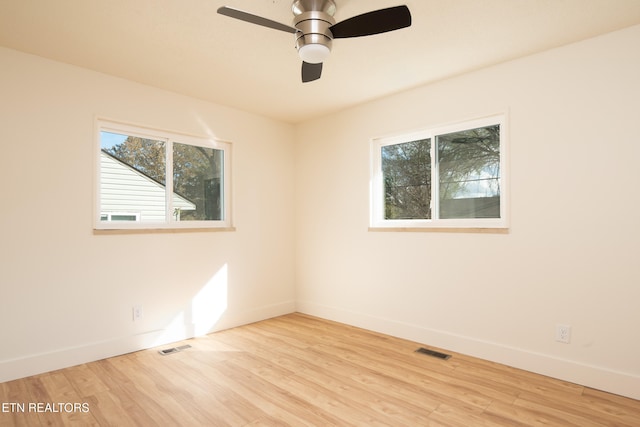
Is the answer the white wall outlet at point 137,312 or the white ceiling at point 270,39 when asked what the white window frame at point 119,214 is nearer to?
the white wall outlet at point 137,312

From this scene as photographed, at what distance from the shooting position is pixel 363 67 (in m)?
2.99

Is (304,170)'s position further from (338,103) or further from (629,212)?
(629,212)

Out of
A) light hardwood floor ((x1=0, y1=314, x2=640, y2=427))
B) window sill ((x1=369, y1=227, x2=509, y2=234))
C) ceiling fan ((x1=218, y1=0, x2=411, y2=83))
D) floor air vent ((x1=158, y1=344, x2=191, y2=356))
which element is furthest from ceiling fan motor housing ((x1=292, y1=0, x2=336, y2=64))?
floor air vent ((x1=158, y1=344, x2=191, y2=356))

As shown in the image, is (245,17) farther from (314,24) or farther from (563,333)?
(563,333)

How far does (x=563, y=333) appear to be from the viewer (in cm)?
262

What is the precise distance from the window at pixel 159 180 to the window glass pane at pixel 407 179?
1786 mm

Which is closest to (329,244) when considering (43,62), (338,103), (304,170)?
(304,170)

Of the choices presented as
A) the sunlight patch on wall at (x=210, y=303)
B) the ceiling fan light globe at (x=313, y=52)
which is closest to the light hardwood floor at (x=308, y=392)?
the sunlight patch on wall at (x=210, y=303)

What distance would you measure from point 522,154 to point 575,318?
127 cm

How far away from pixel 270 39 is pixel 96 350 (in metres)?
2.86

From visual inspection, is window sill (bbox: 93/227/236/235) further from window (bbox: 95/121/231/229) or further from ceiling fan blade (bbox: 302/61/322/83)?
ceiling fan blade (bbox: 302/61/322/83)

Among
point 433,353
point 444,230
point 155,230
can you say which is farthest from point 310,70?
point 433,353

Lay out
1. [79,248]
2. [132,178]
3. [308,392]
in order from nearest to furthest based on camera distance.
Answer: [308,392]
[79,248]
[132,178]

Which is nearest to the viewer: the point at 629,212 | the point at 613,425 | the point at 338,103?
the point at 613,425
